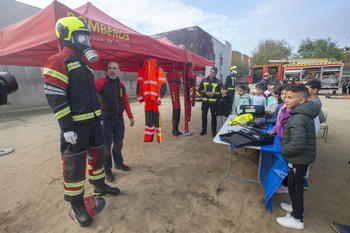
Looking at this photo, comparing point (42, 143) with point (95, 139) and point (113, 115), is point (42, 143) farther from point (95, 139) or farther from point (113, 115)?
point (95, 139)

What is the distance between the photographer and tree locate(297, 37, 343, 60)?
28.4 m

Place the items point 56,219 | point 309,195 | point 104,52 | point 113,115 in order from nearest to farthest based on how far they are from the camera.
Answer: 1. point 56,219
2. point 309,195
3. point 113,115
4. point 104,52

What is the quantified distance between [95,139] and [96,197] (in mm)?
895

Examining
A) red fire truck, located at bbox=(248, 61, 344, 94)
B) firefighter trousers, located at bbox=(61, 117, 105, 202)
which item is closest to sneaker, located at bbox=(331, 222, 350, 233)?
firefighter trousers, located at bbox=(61, 117, 105, 202)

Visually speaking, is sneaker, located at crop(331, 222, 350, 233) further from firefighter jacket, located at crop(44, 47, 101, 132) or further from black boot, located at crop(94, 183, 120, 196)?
firefighter jacket, located at crop(44, 47, 101, 132)

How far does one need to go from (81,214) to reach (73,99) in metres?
1.27

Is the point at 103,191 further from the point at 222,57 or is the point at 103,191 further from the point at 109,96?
the point at 222,57

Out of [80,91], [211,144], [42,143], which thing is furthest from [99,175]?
[42,143]

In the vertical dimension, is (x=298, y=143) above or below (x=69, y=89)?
below

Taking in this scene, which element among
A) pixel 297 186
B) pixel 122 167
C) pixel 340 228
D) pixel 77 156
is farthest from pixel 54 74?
pixel 340 228

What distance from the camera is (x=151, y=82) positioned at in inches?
126

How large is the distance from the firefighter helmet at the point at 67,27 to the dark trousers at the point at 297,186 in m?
2.64

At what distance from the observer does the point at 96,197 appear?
7.43ft

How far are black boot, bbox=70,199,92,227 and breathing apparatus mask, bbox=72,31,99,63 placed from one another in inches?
61.8
